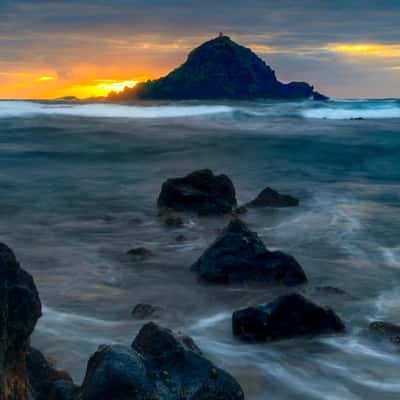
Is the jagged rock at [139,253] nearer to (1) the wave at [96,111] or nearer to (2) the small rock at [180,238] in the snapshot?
(2) the small rock at [180,238]

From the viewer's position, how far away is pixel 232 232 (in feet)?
25.9

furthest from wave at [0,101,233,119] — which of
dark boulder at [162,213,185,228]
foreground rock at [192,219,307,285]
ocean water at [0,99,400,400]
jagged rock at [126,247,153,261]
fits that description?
foreground rock at [192,219,307,285]

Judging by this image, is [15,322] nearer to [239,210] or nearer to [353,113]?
[239,210]

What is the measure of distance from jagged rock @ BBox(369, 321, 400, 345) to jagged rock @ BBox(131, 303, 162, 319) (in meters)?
2.09

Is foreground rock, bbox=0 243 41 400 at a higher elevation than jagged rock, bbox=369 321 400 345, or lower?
higher

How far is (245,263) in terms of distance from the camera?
7.55m

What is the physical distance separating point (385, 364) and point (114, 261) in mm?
4270

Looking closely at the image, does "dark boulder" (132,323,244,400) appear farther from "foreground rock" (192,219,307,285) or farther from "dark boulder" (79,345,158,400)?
"foreground rock" (192,219,307,285)

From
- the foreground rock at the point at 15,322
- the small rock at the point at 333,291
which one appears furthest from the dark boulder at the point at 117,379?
the small rock at the point at 333,291

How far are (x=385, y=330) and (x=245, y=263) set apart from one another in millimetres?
1929

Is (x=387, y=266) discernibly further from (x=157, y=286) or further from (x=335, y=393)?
(x=335, y=393)

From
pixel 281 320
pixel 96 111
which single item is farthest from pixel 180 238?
pixel 96 111

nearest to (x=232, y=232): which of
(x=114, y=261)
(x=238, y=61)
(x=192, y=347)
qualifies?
(x=114, y=261)

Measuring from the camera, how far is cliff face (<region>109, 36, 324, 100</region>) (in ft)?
294
